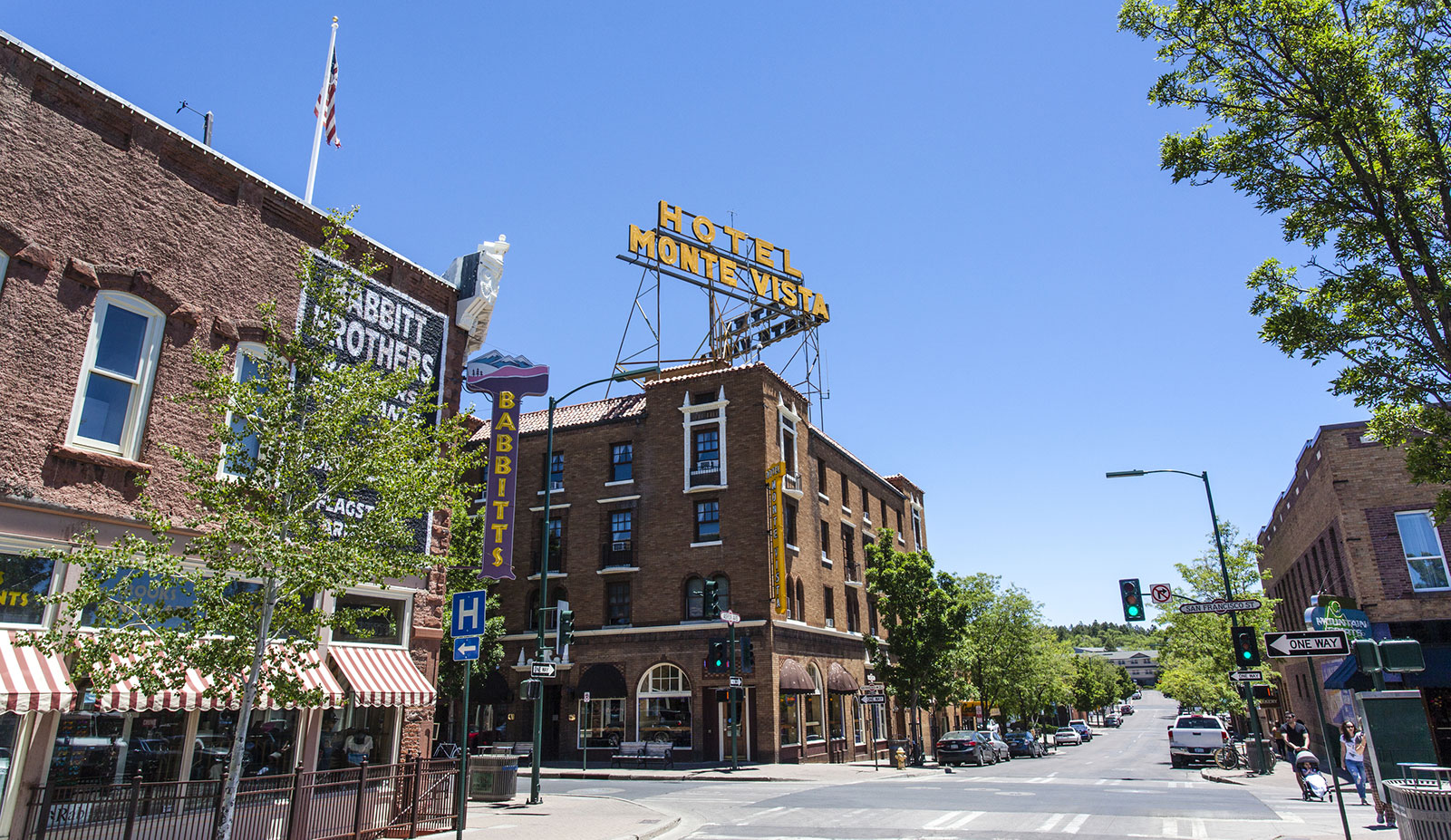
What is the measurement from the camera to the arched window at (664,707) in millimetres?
35125

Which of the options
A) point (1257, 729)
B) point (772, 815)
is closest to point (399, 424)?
point (772, 815)

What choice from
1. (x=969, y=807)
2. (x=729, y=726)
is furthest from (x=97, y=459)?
(x=729, y=726)

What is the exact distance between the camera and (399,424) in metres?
12.2

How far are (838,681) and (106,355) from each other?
3317 cm

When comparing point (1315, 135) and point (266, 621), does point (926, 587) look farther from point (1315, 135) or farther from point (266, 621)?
point (266, 621)

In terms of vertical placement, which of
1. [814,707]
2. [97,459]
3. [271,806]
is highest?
[97,459]

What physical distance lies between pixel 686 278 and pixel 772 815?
2703 centimetres

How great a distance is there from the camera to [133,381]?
41.9 ft

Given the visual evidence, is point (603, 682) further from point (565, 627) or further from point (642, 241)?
point (642, 241)

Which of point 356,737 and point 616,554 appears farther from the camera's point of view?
point 616,554

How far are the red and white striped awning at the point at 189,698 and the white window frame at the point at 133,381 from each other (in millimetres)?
3136

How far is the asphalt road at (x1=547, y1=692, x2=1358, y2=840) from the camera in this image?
1459 centimetres

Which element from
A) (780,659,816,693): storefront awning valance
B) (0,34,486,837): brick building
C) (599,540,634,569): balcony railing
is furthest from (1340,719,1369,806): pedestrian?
(599,540,634,569): balcony railing

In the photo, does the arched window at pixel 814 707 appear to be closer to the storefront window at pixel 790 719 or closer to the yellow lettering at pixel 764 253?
the storefront window at pixel 790 719
